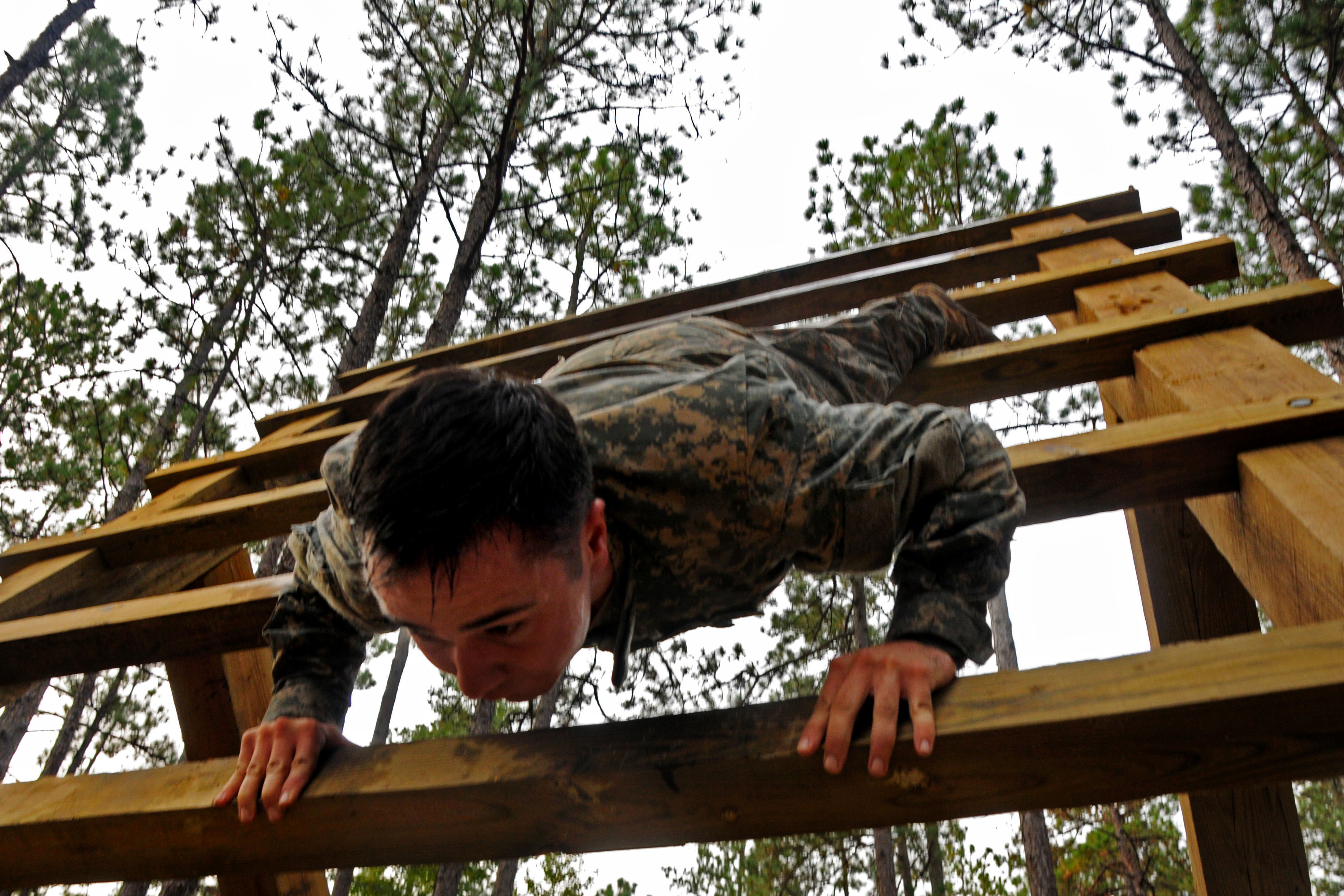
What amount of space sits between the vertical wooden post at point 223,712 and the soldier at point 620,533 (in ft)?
2.24

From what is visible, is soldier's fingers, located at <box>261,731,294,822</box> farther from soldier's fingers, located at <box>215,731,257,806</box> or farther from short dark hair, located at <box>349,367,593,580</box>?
short dark hair, located at <box>349,367,593,580</box>

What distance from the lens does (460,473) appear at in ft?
3.53

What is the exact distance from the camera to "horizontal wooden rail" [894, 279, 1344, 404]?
5.35 feet

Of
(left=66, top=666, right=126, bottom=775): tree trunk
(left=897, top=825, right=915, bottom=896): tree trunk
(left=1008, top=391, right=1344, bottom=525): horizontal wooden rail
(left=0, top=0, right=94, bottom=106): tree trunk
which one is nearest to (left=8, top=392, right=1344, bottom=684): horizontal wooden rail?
(left=1008, top=391, right=1344, bottom=525): horizontal wooden rail

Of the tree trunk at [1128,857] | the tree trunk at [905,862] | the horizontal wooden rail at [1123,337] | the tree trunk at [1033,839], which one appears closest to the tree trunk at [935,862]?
the tree trunk at [905,862]

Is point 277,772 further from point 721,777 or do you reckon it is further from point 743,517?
point 743,517

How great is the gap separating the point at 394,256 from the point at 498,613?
6.12m

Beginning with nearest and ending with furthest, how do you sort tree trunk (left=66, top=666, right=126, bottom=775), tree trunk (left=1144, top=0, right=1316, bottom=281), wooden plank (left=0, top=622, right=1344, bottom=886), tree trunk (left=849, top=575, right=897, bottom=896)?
wooden plank (left=0, top=622, right=1344, bottom=886) → tree trunk (left=1144, top=0, right=1316, bottom=281) → tree trunk (left=849, top=575, right=897, bottom=896) → tree trunk (left=66, top=666, right=126, bottom=775)

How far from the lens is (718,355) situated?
1.78 m

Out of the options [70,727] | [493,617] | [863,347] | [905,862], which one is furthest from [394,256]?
[905,862]

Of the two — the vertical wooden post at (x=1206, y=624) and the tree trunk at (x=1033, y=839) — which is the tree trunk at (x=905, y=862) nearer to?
the tree trunk at (x=1033, y=839)

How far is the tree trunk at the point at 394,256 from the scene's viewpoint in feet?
19.6

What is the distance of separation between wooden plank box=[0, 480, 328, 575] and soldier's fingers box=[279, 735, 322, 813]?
0.85m

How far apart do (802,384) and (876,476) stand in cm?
67
